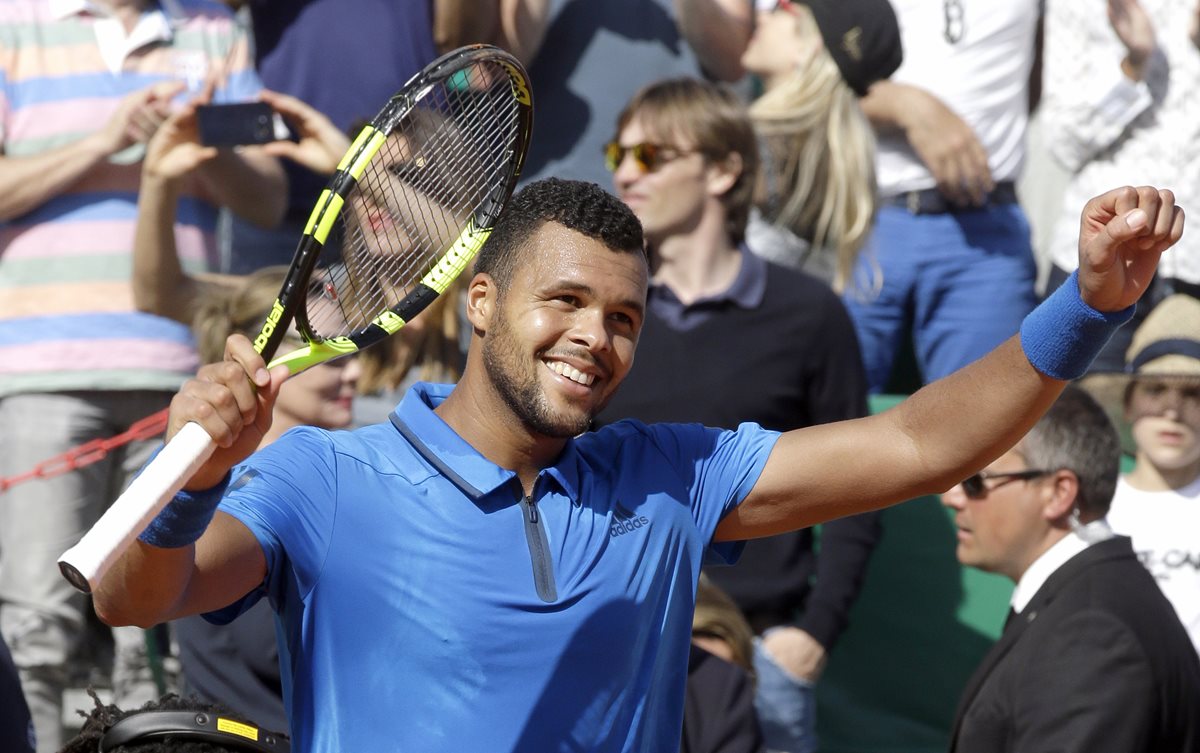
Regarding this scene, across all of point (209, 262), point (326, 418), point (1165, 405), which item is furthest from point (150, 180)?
point (1165, 405)

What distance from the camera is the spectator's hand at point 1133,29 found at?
6438 millimetres

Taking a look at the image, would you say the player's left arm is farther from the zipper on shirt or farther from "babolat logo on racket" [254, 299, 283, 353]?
"babolat logo on racket" [254, 299, 283, 353]

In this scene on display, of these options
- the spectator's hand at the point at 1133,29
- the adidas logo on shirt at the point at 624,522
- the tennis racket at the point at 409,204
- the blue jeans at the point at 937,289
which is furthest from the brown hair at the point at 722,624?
the spectator's hand at the point at 1133,29

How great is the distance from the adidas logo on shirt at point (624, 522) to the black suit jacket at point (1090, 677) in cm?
152

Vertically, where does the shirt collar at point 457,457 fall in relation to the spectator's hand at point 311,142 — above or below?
above

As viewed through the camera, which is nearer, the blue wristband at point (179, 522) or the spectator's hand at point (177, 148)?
the blue wristband at point (179, 522)

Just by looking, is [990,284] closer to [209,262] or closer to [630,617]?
[209,262]

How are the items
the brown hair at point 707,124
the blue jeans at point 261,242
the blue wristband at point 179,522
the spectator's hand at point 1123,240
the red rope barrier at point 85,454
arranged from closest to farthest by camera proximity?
the blue wristband at point 179,522 → the spectator's hand at point 1123,240 → the red rope barrier at point 85,454 → the brown hair at point 707,124 → the blue jeans at point 261,242

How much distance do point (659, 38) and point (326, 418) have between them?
2.33 meters

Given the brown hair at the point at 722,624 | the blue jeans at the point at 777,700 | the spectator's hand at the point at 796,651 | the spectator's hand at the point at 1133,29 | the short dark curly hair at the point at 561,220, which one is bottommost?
the blue jeans at the point at 777,700

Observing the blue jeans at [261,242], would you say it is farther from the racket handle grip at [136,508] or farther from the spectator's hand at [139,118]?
the racket handle grip at [136,508]

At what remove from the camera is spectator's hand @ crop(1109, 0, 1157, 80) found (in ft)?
21.1

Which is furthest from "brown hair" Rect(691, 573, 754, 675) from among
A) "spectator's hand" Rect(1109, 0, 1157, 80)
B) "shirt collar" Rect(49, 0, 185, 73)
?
"spectator's hand" Rect(1109, 0, 1157, 80)

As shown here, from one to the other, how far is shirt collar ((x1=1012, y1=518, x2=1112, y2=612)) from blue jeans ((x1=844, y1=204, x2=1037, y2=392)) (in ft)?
5.87
